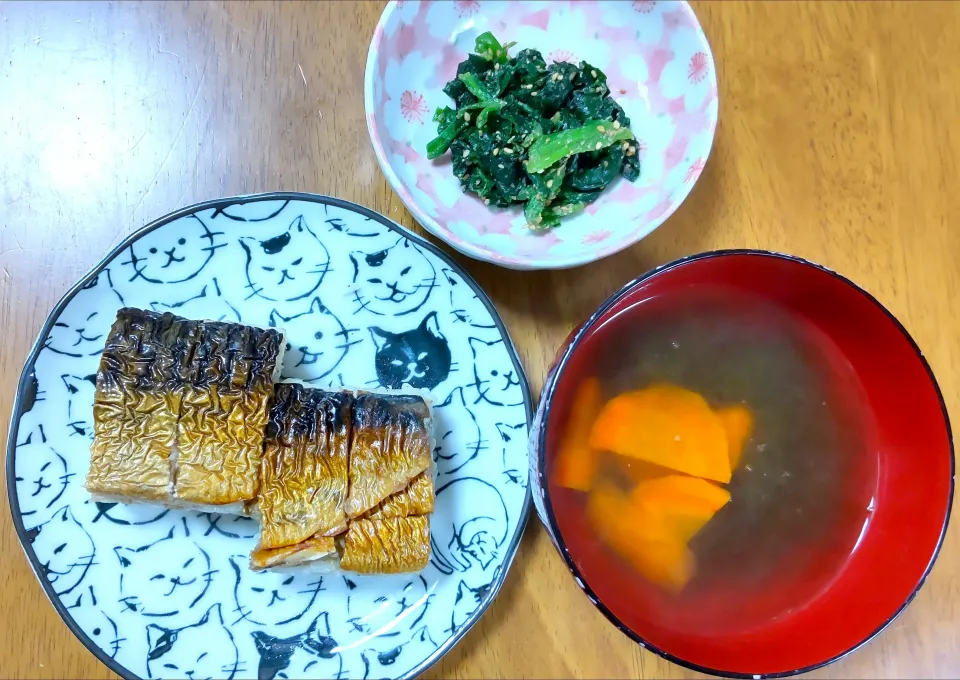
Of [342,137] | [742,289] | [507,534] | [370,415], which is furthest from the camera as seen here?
[342,137]

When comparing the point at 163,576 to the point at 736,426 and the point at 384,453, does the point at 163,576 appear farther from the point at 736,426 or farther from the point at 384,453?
the point at 736,426

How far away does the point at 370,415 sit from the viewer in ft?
5.01

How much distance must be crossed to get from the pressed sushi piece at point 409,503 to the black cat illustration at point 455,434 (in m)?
0.17

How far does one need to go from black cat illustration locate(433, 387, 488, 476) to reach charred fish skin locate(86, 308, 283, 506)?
43 cm

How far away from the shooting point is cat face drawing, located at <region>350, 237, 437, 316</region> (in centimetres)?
166

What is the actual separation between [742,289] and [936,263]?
0.85 m

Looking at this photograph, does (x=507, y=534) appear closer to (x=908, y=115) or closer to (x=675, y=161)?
(x=675, y=161)

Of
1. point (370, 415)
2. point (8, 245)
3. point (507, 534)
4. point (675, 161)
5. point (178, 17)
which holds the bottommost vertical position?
point (507, 534)

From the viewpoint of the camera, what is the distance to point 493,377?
1671mm

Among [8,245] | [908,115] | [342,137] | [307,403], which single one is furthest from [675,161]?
[8,245]

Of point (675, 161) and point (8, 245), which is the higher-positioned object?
point (8, 245)

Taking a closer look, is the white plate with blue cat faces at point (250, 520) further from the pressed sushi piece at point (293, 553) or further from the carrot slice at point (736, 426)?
the carrot slice at point (736, 426)

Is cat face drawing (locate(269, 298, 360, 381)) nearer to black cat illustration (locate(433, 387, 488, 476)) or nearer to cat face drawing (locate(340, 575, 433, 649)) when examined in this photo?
black cat illustration (locate(433, 387, 488, 476))

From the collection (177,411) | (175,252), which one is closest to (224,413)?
(177,411)
